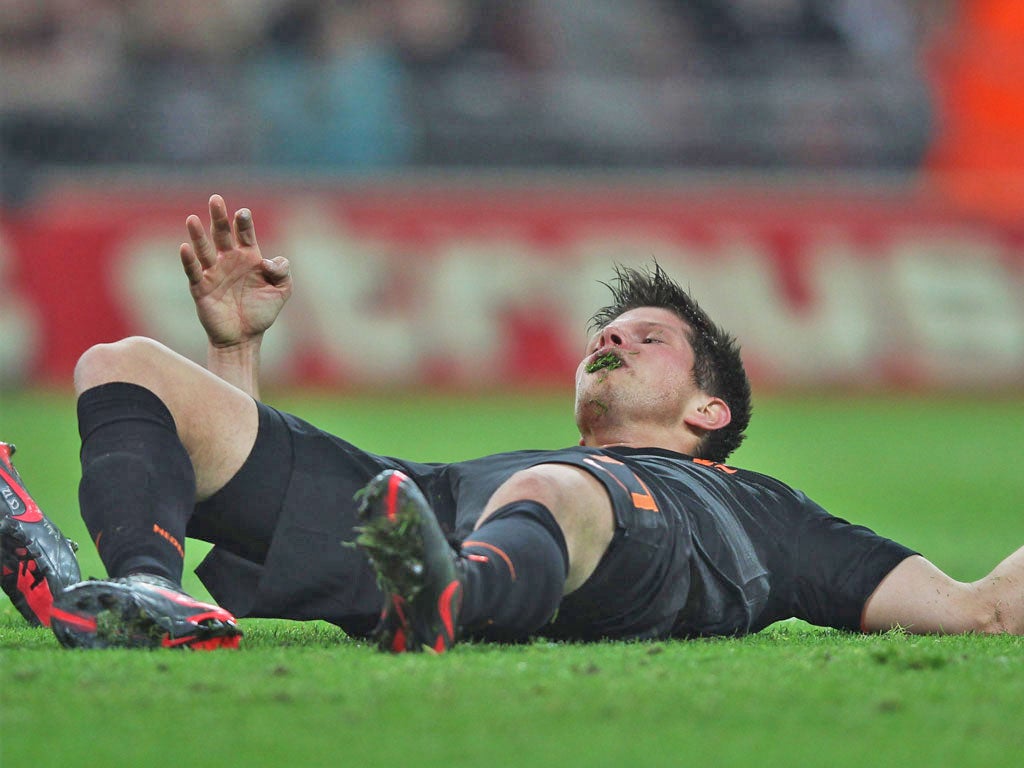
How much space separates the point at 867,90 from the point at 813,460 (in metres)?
5.82

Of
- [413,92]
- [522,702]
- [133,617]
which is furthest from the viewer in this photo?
[413,92]

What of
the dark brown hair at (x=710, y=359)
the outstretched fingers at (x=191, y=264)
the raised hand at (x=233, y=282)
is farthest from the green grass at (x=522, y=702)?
the outstretched fingers at (x=191, y=264)

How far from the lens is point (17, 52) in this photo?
14.0m

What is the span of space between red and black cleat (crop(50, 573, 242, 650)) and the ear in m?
1.61

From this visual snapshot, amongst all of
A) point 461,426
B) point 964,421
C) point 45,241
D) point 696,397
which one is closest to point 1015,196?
point 964,421

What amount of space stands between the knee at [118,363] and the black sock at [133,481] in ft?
0.07

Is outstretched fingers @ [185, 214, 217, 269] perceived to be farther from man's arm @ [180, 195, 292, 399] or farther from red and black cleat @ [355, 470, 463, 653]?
red and black cleat @ [355, 470, 463, 653]

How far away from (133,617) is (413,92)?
11480 millimetres

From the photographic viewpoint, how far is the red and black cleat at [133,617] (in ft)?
10.4

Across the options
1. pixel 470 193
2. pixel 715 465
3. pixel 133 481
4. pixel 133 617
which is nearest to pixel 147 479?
pixel 133 481

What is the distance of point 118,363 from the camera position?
363cm

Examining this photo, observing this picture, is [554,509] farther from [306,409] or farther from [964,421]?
[964,421]

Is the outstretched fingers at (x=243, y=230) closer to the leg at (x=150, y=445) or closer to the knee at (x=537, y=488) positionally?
the leg at (x=150, y=445)

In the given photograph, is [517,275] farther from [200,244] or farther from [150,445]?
[150,445]
